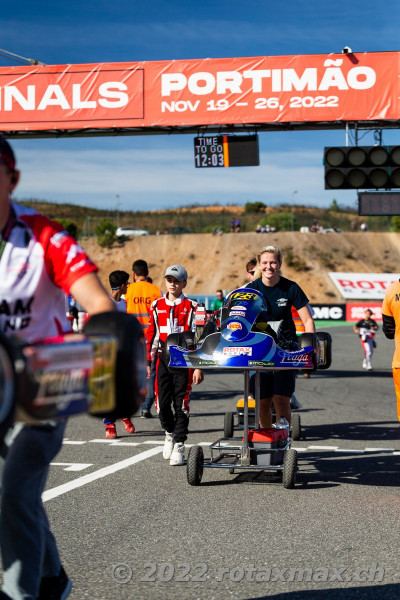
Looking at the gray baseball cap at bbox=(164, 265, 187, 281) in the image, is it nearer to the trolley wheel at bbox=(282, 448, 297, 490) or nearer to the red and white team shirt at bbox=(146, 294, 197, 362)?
the red and white team shirt at bbox=(146, 294, 197, 362)

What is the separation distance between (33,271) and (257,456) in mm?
4922

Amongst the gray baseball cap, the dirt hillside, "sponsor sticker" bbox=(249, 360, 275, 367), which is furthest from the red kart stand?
the dirt hillside

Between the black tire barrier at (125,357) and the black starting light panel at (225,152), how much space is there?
1749 centimetres

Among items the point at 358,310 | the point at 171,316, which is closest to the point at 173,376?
the point at 171,316

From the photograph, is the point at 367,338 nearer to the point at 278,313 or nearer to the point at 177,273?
the point at 177,273

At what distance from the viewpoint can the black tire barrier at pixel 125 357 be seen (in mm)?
2373

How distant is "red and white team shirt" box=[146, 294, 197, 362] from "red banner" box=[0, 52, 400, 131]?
11734 mm

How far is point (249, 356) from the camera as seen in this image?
21.7ft

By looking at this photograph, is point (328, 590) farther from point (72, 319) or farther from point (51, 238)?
point (72, 319)

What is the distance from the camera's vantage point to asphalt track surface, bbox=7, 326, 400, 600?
175 inches

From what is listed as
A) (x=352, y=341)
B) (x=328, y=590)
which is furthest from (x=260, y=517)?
(x=352, y=341)

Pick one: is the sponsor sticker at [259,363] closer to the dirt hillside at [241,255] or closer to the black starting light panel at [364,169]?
the black starting light panel at [364,169]

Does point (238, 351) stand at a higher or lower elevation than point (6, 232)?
lower

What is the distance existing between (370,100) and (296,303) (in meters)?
12.8
